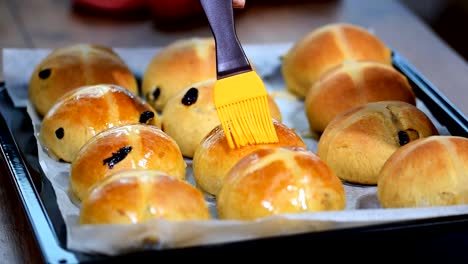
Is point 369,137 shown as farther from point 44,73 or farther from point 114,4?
point 114,4

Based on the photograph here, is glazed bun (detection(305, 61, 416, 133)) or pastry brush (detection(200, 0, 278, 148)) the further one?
glazed bun (detection(305, 61, 416, 133))

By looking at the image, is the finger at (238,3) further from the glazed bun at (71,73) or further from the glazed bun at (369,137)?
the glazed bun at (71,73)

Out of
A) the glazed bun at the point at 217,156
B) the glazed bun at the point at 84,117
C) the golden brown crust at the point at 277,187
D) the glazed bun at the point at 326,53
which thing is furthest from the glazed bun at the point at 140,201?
the glazed bun at the point at 326,53

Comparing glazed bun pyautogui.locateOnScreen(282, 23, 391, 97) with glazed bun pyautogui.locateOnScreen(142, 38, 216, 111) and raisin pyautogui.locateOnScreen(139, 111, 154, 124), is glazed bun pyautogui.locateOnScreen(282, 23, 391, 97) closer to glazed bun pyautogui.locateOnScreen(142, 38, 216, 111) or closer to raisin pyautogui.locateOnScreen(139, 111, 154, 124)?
glazed bun pyautogui.locateOnScreen(142, 38, 216, 111)

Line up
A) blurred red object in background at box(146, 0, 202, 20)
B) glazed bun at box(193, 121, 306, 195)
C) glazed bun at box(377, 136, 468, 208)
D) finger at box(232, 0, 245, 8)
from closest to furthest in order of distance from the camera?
1. glazed bun at box(377, 136, 468, 208)
2. glazed bun at box(193, 121, 306, 195)
3. finger at box(232, 0, 245, 8)
4. blurred red object in background at box(146, 0, 202, 20)

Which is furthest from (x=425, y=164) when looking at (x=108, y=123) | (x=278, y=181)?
(x=108, y=123)

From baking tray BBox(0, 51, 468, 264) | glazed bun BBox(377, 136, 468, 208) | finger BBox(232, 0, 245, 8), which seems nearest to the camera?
baking tray BBox(0, 51, 468, 264)

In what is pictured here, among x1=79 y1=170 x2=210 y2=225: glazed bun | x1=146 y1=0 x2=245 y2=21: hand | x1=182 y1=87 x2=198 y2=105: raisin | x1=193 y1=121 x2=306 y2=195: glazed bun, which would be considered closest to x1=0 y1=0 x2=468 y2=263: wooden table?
x1=146 y1=0 x2=245 y2=21: hand
